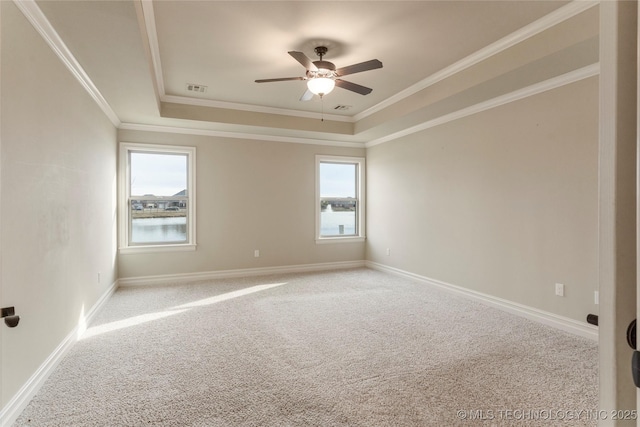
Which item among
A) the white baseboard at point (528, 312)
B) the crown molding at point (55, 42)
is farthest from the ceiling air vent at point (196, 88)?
the white baseboard at point (528, 312)

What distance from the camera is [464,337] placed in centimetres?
305

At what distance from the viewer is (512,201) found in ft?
12.3

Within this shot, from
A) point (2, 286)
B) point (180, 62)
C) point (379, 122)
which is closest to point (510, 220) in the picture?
point (379, 122)

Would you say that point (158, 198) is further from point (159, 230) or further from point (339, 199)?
point (339, 199)

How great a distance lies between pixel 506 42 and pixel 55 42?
150 inches

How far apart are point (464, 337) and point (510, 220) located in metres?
1.57

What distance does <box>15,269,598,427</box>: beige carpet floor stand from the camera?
1938 millimetres

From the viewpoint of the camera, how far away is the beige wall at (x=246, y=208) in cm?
533

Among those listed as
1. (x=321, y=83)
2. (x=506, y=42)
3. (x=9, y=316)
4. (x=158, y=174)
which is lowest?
(x=9, y=316)

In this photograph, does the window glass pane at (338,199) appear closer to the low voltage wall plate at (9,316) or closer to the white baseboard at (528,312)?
the white baseboard at (528,312)

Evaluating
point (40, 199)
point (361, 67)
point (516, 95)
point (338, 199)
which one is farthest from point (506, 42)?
point (40, 199)

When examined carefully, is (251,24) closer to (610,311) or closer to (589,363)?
(610,311)

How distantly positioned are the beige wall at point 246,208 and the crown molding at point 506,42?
2.34 metres

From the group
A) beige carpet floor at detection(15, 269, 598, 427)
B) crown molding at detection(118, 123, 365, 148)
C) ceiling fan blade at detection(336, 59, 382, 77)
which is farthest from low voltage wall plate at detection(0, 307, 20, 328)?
crown molding at detection(118, 123, 365, 148)
